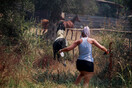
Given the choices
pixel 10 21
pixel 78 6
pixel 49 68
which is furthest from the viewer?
pixel 78 6

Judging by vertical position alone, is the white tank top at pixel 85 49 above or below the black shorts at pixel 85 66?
above

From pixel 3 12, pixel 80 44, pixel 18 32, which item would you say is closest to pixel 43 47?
pixel 18 32

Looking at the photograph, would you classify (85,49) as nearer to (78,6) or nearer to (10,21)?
(10,21)

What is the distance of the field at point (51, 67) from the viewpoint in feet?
18.2

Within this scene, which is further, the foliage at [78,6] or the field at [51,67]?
the foliage at [78,6]

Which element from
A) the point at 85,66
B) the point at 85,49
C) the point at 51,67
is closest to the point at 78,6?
the point at 51,67

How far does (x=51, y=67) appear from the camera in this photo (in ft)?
24.4

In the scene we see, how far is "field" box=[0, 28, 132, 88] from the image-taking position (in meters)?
5.54

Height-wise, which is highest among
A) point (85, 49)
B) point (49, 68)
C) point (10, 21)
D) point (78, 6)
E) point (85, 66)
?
point (78, 6)

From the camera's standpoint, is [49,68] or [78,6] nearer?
[49,68]

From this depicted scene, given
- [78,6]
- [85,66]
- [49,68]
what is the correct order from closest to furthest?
1. [85,66]
2. [49,68]
3. [78,6]

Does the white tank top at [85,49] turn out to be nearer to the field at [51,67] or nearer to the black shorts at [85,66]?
the black shorts at [85,66]

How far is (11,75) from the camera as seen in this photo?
566 centimetres

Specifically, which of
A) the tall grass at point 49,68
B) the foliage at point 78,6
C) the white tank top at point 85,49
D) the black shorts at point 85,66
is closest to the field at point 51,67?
the tall grass at point 49,68
